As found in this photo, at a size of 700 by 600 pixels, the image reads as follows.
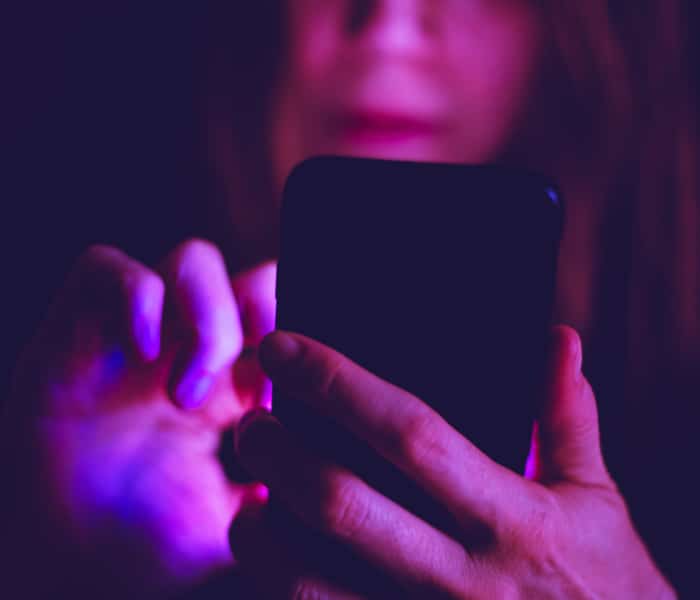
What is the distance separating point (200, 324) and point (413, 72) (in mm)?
793

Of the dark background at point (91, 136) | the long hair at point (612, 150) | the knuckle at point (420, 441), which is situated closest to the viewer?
the knuckle at point (420, 441)

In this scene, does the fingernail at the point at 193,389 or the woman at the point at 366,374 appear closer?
the woman at the point at 366,374

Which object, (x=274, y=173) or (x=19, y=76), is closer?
(x=19, y=76)

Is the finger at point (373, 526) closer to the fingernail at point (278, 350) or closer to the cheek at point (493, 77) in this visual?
the fingernail at point (278, 350)

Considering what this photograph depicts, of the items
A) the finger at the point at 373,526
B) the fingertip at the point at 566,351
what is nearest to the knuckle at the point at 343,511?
the finger at the point at 373,526

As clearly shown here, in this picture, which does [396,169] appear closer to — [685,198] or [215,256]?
[215,256]

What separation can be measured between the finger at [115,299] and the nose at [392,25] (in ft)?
2.48

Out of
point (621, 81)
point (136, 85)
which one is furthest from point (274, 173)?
point (621, 81)

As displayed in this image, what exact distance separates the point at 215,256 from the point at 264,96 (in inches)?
31.6

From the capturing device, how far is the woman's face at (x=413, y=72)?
117 centimetres

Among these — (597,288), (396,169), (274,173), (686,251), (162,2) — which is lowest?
(597,288)

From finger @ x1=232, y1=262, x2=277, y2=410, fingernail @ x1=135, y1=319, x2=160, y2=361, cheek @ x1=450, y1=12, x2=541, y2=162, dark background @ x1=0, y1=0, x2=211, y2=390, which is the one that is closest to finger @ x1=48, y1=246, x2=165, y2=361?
fingernail @ x1=135, y1=319, x2=160, y2=361

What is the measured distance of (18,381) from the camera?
686mm

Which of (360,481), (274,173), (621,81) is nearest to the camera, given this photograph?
(360,481)
